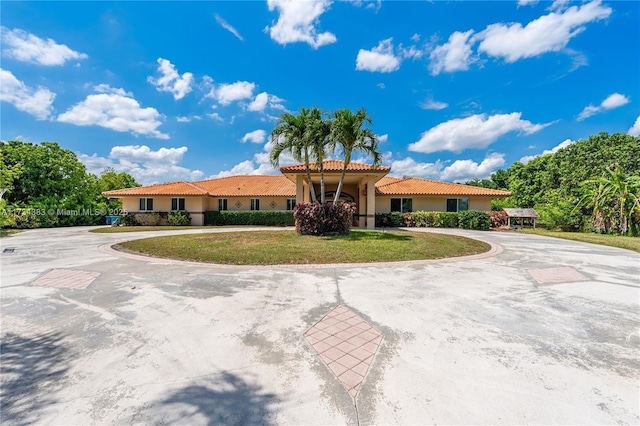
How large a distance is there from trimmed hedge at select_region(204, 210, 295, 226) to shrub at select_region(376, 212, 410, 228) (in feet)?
23.9

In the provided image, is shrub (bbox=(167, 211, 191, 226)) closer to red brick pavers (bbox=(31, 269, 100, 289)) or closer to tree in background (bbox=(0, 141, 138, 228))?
tree in background (bbox=(0, 141, 138, 228))

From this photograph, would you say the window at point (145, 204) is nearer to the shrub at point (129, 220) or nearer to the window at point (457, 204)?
the shrub at point (129, 220)

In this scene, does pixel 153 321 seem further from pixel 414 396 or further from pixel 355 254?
pixel 355 254

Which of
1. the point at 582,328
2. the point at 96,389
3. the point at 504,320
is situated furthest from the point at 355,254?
the point at 96,389

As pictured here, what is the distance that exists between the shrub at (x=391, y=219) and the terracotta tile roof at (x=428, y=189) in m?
2.13

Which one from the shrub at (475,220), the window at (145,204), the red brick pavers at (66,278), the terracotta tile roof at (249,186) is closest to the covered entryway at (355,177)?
the terracotta tile roof at (249,186)

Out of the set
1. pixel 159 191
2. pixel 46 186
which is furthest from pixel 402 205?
pixel 46 186

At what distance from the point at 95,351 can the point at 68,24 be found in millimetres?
12766

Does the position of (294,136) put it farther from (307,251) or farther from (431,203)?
(431,203)

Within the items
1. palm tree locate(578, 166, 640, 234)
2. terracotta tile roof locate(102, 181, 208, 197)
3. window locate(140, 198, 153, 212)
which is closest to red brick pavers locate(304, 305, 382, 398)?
terracotta tile roof locate(102, 181, 208, 197)

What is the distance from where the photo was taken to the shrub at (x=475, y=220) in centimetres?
1983

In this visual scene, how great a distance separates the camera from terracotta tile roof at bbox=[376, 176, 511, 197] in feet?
73.6

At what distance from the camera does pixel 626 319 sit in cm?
419

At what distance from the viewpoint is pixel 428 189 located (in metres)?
23.3
